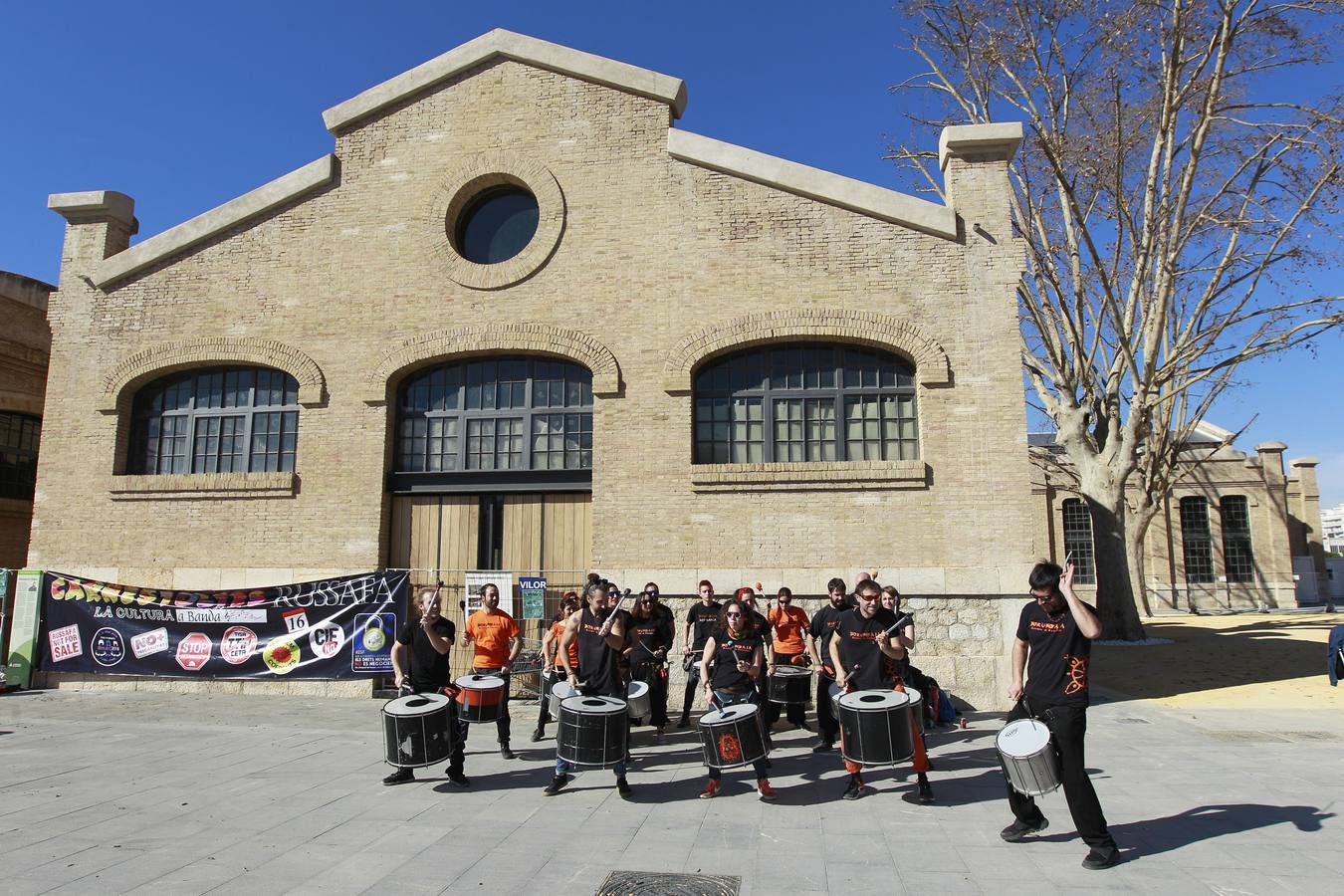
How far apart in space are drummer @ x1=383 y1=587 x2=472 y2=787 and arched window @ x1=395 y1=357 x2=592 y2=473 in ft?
17.3

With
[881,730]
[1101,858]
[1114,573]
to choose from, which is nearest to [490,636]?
[881,730]

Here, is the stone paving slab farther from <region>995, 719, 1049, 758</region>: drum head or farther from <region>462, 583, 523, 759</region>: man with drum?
<region>462, 583, 523, 759</region>: man with drum

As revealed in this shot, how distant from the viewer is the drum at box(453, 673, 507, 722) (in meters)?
8.21

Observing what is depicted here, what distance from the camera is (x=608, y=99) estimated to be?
1329 centimetres

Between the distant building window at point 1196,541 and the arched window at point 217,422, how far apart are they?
37000 mm

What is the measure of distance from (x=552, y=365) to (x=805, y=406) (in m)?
3.97

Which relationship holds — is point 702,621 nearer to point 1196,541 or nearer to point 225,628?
point 225,628

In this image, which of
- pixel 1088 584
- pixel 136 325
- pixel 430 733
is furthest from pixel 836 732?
pixel 1088 584

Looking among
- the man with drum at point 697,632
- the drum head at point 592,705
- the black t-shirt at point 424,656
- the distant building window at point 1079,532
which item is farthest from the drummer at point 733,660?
the distant building window at point 1079,532

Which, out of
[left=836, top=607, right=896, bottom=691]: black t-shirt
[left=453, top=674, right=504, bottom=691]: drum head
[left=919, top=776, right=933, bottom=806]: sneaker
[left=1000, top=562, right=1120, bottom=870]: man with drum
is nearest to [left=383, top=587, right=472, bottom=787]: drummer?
[left=453, top=674, right=504, bottom=691]: drum head

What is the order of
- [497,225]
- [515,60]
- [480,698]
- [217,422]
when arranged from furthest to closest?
1. [217,422]
2. [497,225]
3. [515,60]
4. [480,698]

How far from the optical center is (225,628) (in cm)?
1284

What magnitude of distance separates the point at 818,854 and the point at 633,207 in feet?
32.2

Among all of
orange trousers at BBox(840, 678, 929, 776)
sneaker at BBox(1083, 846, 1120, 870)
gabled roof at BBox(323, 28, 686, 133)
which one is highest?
gabled roof at BBox(323, 28, 686, 133)
